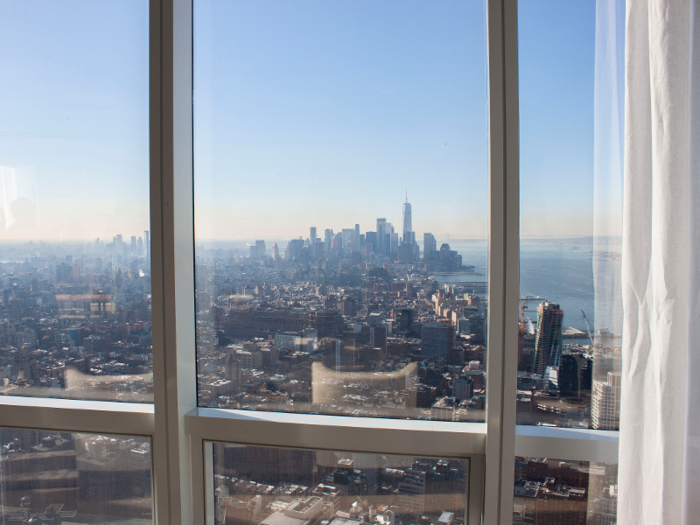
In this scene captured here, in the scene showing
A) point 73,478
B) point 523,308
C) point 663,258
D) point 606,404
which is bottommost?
point 73,478

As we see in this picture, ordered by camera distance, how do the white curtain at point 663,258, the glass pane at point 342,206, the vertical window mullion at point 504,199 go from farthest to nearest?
the glass pane at point 342,206, the vertical window mullion at point 504,199, the white curtain at point 663,258

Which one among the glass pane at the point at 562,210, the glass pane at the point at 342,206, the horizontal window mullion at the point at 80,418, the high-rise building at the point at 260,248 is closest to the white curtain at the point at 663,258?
the glass pane at the point at 562,210

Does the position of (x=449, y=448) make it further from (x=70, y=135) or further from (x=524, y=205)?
(x=70, y=135)

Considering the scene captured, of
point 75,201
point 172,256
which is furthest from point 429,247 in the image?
point 75,201

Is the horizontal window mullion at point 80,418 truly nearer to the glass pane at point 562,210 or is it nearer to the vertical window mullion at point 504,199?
the vertical window mullion at point 504,199

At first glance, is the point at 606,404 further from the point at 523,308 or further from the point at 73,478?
the point at 73,478
